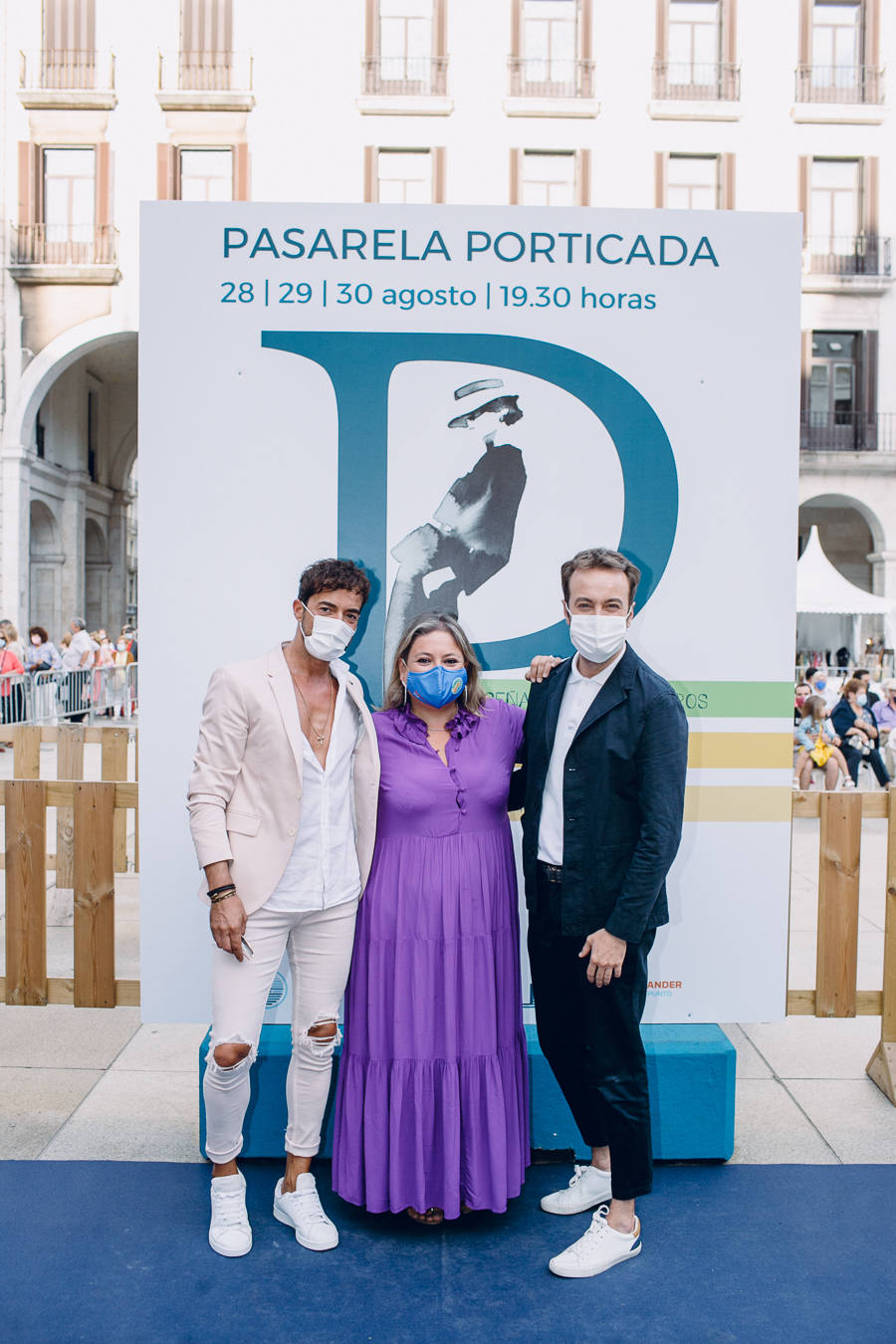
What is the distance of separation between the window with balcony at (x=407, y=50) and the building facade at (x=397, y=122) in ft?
0.14

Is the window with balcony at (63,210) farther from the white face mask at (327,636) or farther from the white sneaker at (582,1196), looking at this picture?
the white sneaker at (582,1196)

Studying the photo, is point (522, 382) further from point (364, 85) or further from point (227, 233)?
point (364, 85)

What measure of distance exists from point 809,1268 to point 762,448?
2460 mm

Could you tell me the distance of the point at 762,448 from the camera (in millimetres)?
3527

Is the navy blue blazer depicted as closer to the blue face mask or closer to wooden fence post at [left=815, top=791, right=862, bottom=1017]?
the blue face mask

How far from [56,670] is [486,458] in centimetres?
1387

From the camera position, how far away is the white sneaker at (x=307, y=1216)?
3.03 m

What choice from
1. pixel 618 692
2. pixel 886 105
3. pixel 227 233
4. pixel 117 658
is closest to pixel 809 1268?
pixel 618 692

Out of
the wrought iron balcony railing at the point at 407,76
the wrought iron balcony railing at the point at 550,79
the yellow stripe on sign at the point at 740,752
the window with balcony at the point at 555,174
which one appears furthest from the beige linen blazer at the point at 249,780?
the wrought iron balcony railing at the point at 550,79

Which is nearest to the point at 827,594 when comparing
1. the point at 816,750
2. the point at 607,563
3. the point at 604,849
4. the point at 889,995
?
the point at 816,750

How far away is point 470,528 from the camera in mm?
3551

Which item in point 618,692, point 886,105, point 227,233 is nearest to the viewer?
point 618,692

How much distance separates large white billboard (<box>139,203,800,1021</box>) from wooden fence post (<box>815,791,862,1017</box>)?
47 centimetres

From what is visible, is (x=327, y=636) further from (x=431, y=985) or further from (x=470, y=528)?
(x=431, y=985)
